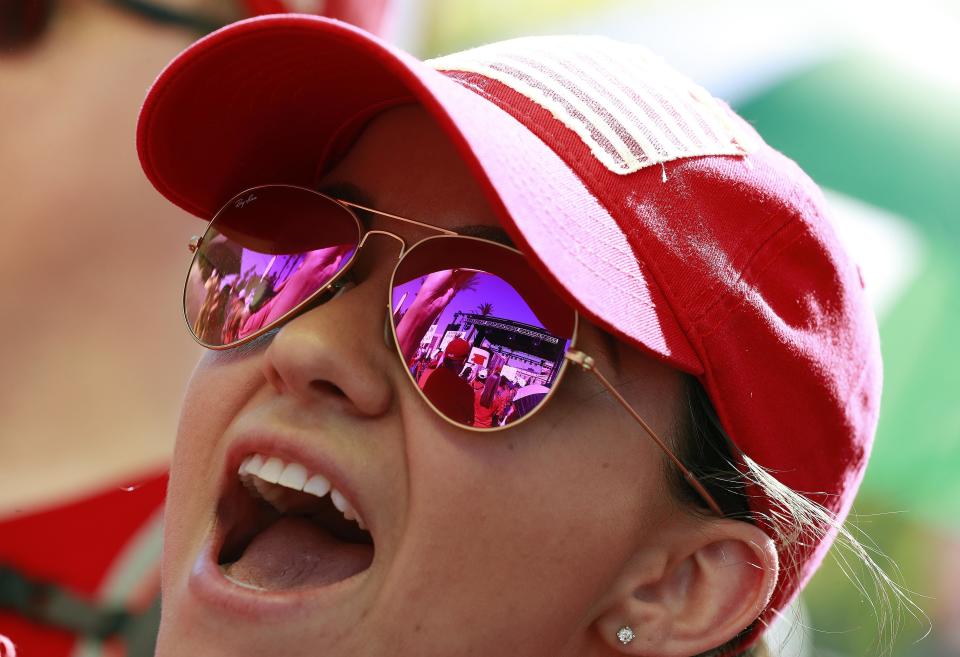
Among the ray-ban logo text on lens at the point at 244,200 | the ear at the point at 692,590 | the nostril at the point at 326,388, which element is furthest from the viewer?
the ray-ban logo text on lens at the point at 244,200

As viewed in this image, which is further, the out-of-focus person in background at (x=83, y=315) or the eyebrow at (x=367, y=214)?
the out-of-focus person in background at (x=83, y=315)

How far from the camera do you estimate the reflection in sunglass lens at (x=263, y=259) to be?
1.40 meters

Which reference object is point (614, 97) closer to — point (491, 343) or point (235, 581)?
point (491, 343)

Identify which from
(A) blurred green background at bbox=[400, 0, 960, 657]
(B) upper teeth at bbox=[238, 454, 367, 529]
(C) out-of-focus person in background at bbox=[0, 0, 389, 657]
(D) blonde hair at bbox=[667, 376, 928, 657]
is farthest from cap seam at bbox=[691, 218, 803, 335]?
(A) blurred green background at bbox=[400, 0, 960, 657]

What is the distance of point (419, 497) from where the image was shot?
1266 mm

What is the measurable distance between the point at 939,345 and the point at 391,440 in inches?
95.9

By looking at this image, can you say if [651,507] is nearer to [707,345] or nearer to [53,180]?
[707,345]

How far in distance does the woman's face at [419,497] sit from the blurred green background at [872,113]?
1.91 m

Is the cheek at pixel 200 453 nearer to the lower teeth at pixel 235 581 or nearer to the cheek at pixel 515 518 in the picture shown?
the lower teeth at pixel 235 581

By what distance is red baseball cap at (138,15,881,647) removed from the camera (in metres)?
1.26

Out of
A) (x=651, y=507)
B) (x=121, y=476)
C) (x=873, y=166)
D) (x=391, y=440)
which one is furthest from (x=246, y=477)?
(x=873, y=166)

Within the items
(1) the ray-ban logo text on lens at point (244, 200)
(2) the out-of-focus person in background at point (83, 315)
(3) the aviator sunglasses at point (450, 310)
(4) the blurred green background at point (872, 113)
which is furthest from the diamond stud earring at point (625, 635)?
(4) the blurred green background at point (872, 113)

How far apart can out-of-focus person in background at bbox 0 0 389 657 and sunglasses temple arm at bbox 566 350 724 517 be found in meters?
1.44

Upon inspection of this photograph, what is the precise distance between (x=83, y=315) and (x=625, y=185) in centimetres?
155
